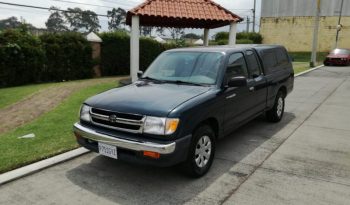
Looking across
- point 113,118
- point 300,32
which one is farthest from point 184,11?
point 300,32

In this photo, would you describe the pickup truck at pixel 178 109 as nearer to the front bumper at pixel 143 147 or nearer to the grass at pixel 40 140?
the front bumper at pixel 143 147

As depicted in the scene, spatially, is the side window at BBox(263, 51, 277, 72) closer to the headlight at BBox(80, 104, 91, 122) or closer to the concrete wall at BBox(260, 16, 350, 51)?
the headlight at BBox(80, 104, 91, 122)

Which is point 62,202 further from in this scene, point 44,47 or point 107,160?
point 44,47

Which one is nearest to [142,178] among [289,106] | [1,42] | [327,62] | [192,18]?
[289,106]

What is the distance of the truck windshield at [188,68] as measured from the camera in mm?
5213

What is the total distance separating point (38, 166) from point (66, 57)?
36.8 feet

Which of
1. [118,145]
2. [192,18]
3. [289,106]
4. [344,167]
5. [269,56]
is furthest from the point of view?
[192,18]

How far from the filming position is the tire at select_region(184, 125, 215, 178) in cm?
432

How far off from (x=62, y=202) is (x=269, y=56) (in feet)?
16.9

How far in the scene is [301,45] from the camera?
4419 centimetres

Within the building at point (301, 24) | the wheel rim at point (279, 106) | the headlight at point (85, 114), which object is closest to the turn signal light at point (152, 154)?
the headlight at point (85, 114)

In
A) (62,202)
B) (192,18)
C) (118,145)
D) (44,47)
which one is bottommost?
(62,202)

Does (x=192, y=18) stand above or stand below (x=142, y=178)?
above

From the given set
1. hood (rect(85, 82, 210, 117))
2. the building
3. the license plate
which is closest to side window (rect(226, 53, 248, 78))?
hood (rect(85, 82, 210, 117))
